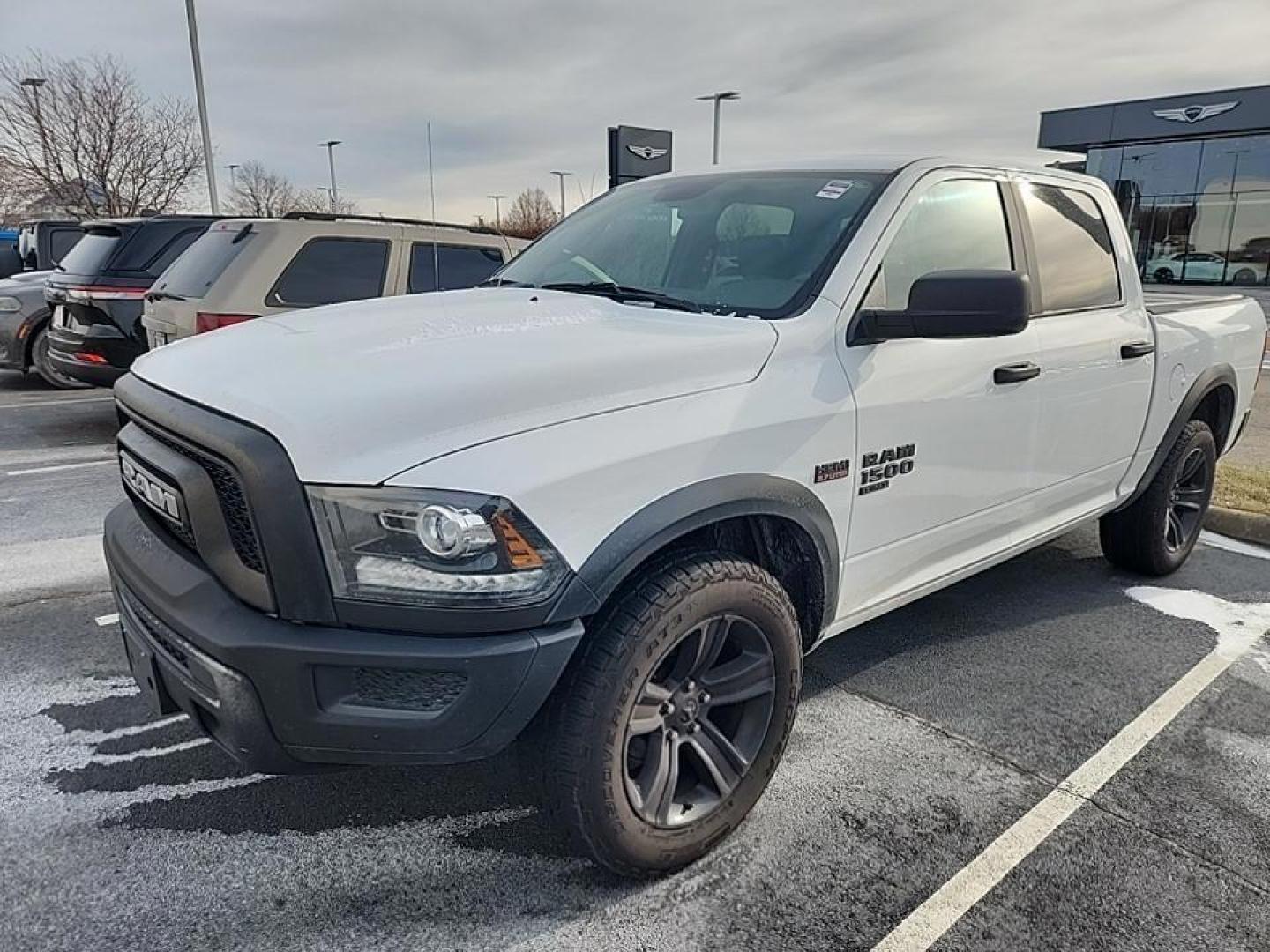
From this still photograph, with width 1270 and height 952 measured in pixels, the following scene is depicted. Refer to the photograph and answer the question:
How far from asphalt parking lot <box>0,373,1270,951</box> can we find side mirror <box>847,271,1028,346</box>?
4.59 ft

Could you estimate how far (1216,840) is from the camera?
2541mm

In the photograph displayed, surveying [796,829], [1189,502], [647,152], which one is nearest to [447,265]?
[1189,502]

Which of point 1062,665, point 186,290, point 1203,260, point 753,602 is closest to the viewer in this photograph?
point 753,602

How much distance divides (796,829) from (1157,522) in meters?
2.90

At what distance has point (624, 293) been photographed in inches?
117

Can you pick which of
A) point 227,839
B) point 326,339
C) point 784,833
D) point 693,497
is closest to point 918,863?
point 784,833

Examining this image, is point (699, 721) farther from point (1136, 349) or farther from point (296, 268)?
point (296, 268)

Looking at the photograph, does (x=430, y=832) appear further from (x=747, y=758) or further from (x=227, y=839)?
(x=747, y=758)

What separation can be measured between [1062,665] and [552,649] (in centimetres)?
260

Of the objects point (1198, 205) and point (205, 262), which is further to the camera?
point (1198, 205)

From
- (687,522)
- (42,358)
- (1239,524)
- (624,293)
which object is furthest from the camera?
(42,358)

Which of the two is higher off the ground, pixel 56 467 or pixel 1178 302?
pixel 1178 302

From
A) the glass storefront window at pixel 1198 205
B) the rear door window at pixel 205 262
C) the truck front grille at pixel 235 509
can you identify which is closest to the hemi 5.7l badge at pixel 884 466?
the truck front grille at pixel 235 509

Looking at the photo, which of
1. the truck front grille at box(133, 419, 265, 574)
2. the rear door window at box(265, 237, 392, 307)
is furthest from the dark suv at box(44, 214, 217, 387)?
the truck front grille at box(133, 419, 265, 574)
